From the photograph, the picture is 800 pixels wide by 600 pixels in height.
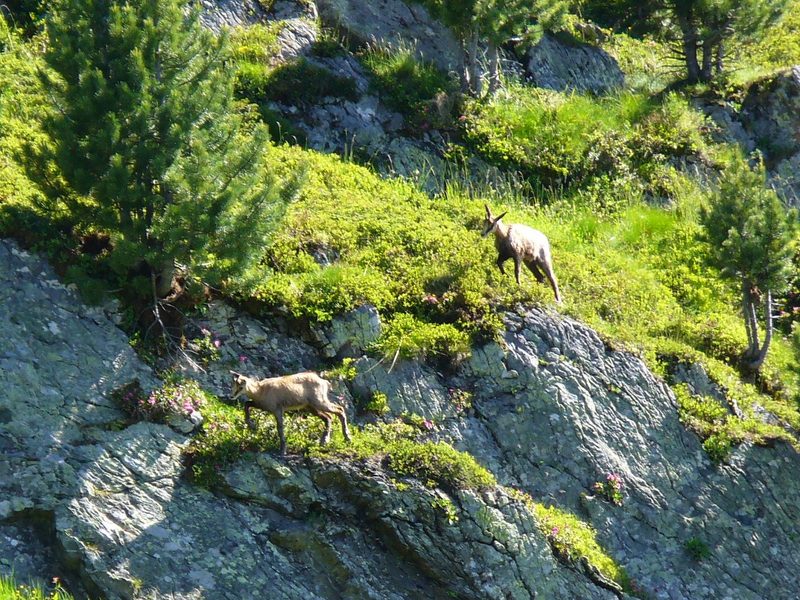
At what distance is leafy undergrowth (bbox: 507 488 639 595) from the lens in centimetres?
1249

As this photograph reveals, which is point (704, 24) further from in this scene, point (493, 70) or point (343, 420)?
point (343, 420)

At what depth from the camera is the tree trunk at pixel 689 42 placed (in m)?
23.1

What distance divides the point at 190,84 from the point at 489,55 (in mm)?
9801

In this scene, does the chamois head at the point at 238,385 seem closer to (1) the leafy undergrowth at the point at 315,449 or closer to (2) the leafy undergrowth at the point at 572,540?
(1) the leafy undergrowth at the point at 315,449


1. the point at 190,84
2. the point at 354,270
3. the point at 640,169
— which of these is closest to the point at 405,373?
the point at 354,270

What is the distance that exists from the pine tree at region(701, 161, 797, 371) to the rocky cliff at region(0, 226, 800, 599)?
8.55 feet

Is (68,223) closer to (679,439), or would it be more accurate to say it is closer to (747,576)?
(679,439)

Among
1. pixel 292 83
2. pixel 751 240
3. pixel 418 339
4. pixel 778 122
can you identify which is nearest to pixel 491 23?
pixel 292 83

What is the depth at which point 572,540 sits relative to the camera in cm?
1266

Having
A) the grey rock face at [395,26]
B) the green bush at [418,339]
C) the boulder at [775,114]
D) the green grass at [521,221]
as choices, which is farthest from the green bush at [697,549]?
the grey rock face at [395,26]

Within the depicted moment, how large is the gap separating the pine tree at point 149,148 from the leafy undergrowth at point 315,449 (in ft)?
6.24

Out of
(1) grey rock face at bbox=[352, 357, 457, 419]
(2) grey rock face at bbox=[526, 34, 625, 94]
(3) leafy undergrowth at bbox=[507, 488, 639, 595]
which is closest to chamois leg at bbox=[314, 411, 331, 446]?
(1) grey rock face at bbox=[352, 357, 457, 419]

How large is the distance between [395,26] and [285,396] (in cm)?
1260

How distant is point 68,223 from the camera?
13539mm
